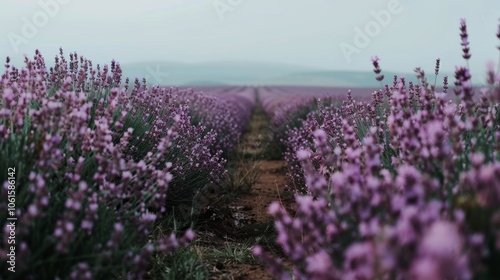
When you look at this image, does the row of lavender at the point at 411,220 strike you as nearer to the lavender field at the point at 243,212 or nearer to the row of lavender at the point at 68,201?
the lavender field at the point at 243,212

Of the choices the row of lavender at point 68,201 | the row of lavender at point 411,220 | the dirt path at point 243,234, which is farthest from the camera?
the dirt path at point 243,234

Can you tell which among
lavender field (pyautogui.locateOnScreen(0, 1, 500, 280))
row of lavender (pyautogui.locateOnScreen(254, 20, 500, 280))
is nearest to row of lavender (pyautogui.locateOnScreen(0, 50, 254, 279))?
lavender field (pyautogui.locateOnScreen(0, 1, 500, 280))

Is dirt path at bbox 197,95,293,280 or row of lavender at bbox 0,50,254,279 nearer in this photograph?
row of lavender at bbox 0,50,254,279

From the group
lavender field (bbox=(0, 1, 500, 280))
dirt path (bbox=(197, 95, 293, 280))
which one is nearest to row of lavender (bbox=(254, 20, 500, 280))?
lavender field (bbox=(0, 1, 500, 280))

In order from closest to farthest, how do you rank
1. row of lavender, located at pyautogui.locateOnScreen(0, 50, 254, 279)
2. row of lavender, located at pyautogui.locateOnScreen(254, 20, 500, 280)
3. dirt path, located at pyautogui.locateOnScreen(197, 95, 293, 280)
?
row of lavender, located at pyautogui.locateOnScreen(254, 20, 500, 280)
row of lavender, located at pyautogui.locateOnScreen(0, 50, 254, 279)
dirt path, located at pyautogui.locateOnScreen(197, 95, 293, 280)

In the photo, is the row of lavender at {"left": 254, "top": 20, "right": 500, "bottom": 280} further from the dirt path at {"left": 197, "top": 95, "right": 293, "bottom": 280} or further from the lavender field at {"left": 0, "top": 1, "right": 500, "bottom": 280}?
the dirt path at {"left": 197, "top": 95, "right": 293, "bottom": 280}

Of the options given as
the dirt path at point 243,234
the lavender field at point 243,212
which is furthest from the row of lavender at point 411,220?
the dirt path at point 243,234

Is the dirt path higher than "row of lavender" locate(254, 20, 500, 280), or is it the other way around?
"row of lavender" locate(254, 20, 500, 280)

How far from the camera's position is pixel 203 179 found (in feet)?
15.9

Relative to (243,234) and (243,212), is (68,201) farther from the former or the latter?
(243,212)

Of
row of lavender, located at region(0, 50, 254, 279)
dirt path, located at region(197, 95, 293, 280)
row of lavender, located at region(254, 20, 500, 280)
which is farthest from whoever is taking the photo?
dirt path, located at region(197, 95, 293, 280)

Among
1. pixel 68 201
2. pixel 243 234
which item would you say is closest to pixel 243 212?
pixel 243 234

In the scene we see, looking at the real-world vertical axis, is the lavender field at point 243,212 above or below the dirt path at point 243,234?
above

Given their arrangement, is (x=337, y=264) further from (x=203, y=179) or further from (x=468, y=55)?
(x=203, y=179)
